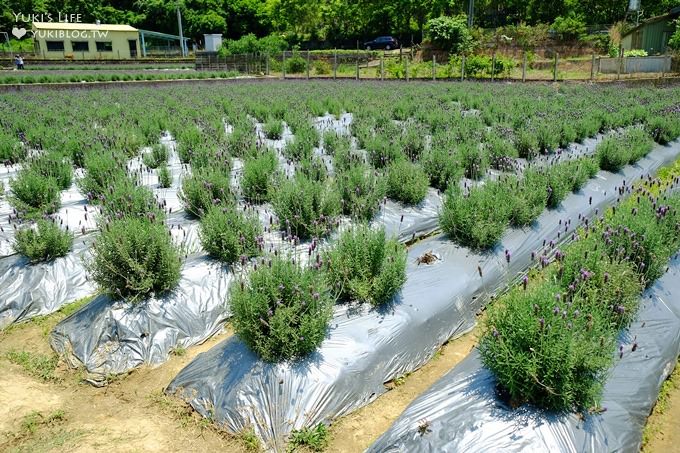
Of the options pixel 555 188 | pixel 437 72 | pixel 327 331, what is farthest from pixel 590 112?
pixel 437 72

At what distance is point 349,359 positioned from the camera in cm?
372

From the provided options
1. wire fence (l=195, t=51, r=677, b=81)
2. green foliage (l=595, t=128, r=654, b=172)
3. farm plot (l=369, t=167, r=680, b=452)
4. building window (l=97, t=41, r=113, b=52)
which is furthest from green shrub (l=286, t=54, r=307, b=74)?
farm plot (l=369, t=167, r=680, b=452)

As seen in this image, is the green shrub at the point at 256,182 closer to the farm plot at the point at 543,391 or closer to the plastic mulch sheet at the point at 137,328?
the plastic mulch sheet at the point at 137,328

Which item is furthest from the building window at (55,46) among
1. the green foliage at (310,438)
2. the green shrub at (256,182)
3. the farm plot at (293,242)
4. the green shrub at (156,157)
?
the green foliage at (310,438)

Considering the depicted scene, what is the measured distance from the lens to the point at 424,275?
4742 mm

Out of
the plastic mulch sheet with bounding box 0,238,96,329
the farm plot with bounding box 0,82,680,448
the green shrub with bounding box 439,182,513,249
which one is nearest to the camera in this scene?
the farm plot with bounding box 0,82,680,448

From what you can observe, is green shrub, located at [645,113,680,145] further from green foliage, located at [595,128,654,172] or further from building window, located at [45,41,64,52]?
building window, located at [45,41,64,52]

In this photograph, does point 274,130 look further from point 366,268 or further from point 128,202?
point 366,268

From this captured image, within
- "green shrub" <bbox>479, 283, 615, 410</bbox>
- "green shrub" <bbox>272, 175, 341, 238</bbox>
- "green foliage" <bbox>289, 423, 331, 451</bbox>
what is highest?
"green shrub" <bbox>272, 175, 341, 238</bbox>

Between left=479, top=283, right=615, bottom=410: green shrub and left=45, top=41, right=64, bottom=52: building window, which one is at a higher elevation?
left=45, top=41, right=64, bottom=52: building window

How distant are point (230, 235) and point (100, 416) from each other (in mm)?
1854

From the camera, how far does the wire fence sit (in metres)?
24.4

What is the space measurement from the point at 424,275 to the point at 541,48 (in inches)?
1454

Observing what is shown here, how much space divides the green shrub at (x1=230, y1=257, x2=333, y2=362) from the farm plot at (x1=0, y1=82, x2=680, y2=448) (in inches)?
0.5
